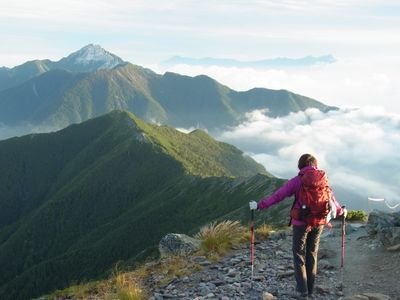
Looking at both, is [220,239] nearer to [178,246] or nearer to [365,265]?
[178,246]

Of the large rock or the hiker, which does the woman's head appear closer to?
the hiker

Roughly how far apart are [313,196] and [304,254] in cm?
177

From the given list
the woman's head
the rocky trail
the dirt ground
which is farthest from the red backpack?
the dirt ground

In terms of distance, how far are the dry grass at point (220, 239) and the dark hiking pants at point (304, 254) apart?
17.1 ft

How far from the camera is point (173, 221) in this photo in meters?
145

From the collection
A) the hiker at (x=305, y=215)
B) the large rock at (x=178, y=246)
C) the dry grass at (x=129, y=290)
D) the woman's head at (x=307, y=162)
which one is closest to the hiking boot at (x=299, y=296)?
the hiker at (x=305, y=215)

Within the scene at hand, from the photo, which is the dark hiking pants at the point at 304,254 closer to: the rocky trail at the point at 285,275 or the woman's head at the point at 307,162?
the rocky trail at the point at 285,275

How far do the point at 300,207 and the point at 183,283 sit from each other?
491 cm

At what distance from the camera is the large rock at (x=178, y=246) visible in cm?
2059

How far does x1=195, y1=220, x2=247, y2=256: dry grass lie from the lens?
60.6ft

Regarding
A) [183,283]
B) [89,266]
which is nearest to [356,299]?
[183,283]

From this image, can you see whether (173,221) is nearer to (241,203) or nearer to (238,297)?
(241,203)

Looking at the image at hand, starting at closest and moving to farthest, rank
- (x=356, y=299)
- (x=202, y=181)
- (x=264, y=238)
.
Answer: (x=356, y=299), (x=264, y=238), (x=202, y=181)

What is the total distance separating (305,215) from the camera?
12.5 metres
